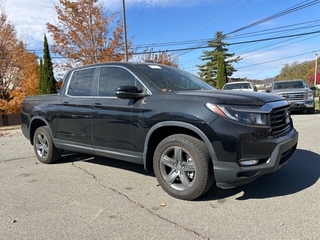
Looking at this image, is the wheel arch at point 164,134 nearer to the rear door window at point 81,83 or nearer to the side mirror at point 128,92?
the side mirror at point 128,92

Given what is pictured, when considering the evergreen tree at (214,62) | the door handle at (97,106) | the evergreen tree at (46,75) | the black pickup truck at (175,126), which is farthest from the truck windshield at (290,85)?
the evergreen tree at (214,62)

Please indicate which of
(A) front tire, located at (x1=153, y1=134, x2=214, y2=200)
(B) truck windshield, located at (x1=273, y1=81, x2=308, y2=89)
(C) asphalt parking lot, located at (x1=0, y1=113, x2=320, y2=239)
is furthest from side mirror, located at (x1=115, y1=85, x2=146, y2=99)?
(B) truck windshield, located at (x1=273, y1=81, x2=308, y2=89)

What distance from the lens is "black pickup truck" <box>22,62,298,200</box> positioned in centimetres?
313

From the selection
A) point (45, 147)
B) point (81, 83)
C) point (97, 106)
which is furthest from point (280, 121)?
point (45, 147)

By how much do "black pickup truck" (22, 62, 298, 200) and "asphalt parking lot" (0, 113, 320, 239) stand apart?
1.11ft

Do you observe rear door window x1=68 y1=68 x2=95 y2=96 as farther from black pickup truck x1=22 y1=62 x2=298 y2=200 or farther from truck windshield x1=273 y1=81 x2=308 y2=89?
truck windshield x1=273 y1=81 x2=308 y2=89

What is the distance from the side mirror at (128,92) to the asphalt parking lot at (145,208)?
137 centimetres

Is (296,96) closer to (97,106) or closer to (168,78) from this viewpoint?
(168,78)

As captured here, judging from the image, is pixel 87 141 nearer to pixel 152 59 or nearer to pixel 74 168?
pixel 74 168

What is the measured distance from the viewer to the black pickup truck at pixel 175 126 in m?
3.13

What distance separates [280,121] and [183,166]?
140 centimetres

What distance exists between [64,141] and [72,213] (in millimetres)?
2042

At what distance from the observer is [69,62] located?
1877 centimetres

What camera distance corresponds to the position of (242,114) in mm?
3143
